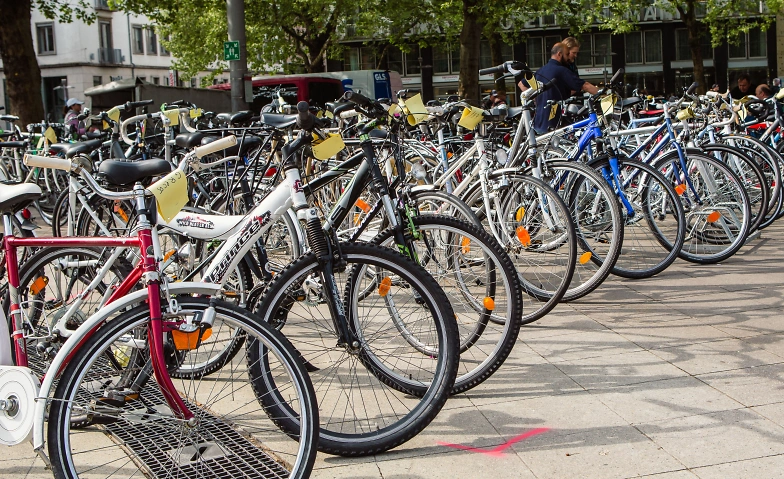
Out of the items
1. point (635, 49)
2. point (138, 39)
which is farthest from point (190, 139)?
point (138, 39)

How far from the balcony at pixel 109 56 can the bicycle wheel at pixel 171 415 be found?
2237 inches

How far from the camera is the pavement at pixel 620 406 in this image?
3412mm

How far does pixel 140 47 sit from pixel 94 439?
198 ft

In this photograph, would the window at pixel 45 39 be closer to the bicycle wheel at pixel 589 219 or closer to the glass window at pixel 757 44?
the glass window at pixel 757 44

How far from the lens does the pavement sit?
3412 millimetres

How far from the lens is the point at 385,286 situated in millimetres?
3779

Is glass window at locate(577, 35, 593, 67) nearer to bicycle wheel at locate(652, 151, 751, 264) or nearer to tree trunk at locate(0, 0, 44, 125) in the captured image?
tree trunk at locate(0, 0, 44, 125)

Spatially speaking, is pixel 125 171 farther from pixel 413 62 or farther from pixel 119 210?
pixel 413 62

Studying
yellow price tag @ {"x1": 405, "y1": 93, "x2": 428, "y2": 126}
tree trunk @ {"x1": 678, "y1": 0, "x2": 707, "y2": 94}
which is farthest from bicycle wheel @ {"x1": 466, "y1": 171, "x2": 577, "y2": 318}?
tree trunk @ {"x1": 678, "y1": 0, "x2": 707, "y2": 94}

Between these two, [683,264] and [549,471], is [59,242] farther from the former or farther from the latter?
[683,264]

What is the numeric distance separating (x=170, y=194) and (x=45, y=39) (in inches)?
2267

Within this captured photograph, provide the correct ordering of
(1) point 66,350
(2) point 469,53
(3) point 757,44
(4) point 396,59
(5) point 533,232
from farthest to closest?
(4) point 396,59 → (3) point 757,44 → (2) point 469,53 → (5) point 533,232 → (1) point 66,350

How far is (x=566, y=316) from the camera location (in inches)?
223

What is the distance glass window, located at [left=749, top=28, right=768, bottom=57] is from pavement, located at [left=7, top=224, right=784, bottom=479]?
46.4 meters
